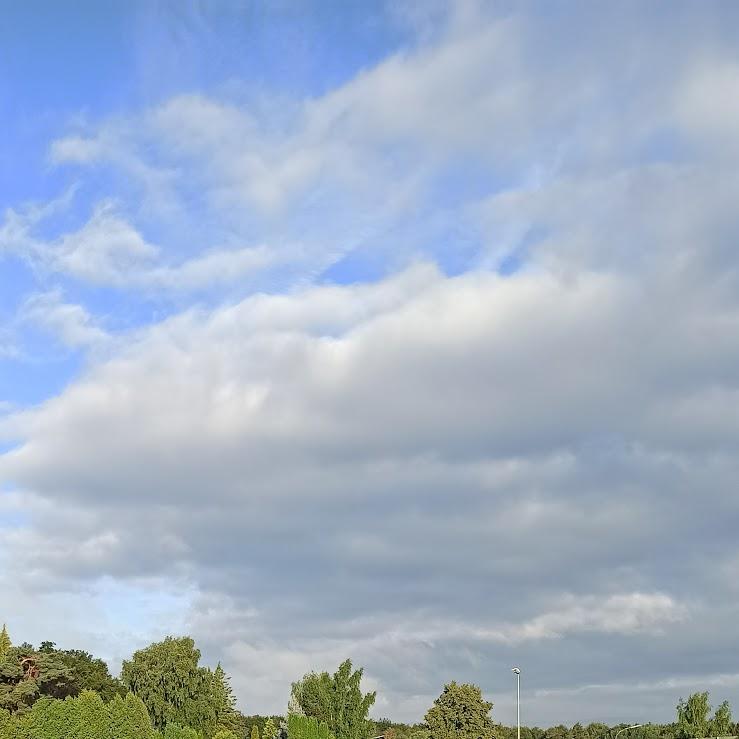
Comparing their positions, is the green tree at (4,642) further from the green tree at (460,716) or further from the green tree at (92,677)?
the green tree at (460,716)

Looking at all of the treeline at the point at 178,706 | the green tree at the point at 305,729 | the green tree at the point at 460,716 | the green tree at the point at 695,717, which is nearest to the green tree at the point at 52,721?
the treeline at the point at 178,706

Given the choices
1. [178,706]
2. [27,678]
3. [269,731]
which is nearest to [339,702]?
[269,731]

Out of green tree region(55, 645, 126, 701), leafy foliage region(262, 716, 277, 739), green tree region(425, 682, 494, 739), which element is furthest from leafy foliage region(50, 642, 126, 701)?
green tree region(425, 682, 494, 739)

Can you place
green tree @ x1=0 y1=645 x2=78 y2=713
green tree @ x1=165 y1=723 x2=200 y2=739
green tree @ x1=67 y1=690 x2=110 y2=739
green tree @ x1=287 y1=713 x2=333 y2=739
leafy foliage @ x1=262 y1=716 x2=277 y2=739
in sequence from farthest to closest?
green tree @ x1=0 y1=645 x2=78 y2=713 < leafy foliage @ x1=262 y1=716 x2=277 y2=739 < green tree @ x1=287 y1=713 x2=333 y2=739 < green tree @ x1=67 y1=690 x2=110 y2=739 < green tree @ x1=165 y1=723 x2=200 y2=739

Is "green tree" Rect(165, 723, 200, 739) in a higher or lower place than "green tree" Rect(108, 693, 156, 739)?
lower

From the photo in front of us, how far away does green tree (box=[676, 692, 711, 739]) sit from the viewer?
9456 centimetres

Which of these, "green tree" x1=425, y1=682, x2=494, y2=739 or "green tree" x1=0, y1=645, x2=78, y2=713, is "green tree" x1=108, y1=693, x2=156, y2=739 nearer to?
"green tree" x1=0, y1=645, x2=78, y2=713

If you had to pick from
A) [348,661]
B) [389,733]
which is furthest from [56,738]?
[389,733]

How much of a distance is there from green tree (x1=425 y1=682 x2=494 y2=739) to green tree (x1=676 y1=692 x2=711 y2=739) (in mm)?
18886

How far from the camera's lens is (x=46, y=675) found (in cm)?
11000

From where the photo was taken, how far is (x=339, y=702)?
104m

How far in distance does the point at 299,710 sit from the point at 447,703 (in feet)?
68.9

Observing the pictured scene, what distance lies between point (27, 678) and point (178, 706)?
15.9 meters

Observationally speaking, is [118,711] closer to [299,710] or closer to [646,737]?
[299,710]
